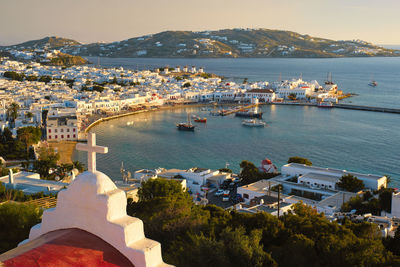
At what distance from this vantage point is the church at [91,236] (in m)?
1.67

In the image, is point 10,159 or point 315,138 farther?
point 315,138

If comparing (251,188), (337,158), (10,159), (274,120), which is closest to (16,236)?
(251,188)

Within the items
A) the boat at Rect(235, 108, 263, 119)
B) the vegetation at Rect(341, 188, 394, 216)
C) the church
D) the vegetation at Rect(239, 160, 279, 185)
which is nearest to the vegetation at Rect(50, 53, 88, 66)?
the boat at Rect(235, 108, 263, 119)

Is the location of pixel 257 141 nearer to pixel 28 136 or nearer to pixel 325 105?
pixel 28 136

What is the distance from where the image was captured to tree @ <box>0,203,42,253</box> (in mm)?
3824

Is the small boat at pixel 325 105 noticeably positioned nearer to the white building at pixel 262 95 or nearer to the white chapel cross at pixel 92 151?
the white building at pixel 262 95

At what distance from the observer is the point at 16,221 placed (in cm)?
411

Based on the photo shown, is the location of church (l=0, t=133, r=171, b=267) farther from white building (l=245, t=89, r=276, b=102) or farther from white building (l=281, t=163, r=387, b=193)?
white building (l=245, t=89, r=276, b=102)

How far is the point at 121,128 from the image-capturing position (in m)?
23.6

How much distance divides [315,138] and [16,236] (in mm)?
18943

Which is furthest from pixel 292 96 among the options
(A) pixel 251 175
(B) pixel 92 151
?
(B) pixel 92 151

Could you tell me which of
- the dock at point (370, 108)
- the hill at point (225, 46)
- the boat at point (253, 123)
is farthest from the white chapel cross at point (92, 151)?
the hill at point (225, 46)

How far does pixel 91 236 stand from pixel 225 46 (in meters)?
114

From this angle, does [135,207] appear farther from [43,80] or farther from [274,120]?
[43,80]
